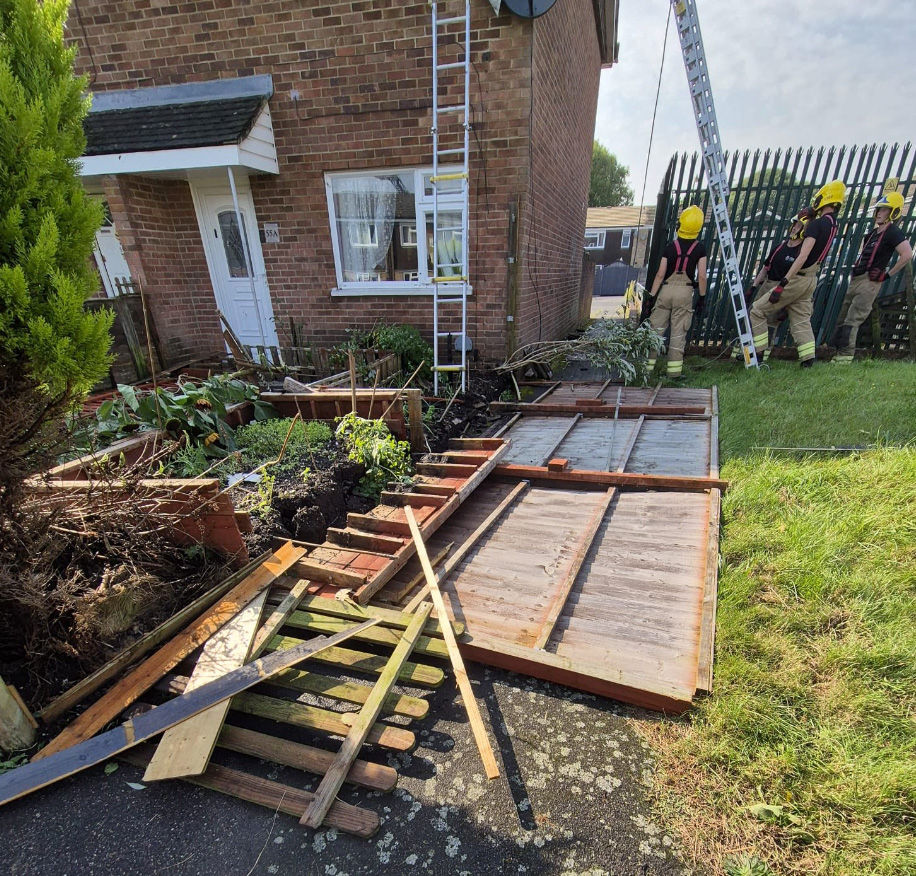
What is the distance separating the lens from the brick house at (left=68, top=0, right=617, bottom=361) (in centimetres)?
547

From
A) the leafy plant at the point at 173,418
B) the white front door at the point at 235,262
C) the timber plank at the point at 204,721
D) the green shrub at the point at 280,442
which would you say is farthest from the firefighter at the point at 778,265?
the timber plank at the point at 204,721

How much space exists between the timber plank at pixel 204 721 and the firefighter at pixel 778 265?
8.43 m

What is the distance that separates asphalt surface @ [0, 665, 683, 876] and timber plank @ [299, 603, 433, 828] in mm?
105

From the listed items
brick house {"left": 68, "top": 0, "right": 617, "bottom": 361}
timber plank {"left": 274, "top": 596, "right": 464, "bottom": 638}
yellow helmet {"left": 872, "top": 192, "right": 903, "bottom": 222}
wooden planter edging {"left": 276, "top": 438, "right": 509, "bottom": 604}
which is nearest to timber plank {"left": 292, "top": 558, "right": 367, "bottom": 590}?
wooden planter edging {"left": 276, "top": 438, "right": 509, "bottom": 604}

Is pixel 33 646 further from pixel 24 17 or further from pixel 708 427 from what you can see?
pixel 708 427

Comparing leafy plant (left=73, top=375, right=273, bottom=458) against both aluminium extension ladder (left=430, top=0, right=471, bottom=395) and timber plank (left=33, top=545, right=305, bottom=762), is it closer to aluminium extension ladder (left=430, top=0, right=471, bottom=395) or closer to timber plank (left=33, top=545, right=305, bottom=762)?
timber plank (left=33, top=545, right=305, bottom=762)

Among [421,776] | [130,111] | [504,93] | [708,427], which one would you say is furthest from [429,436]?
[130,111]

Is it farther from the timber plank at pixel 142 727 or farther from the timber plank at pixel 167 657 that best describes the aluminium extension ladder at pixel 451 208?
the timber plank at pixel 142 727

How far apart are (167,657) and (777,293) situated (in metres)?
8.79

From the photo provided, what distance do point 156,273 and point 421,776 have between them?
25.0ft

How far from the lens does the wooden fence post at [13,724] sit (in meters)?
1.84

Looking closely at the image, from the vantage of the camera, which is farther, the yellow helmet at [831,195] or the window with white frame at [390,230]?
the yellow helmet at [831,195]

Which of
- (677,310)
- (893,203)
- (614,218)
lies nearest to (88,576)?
(677,310)

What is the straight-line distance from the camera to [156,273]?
6.65 metres
